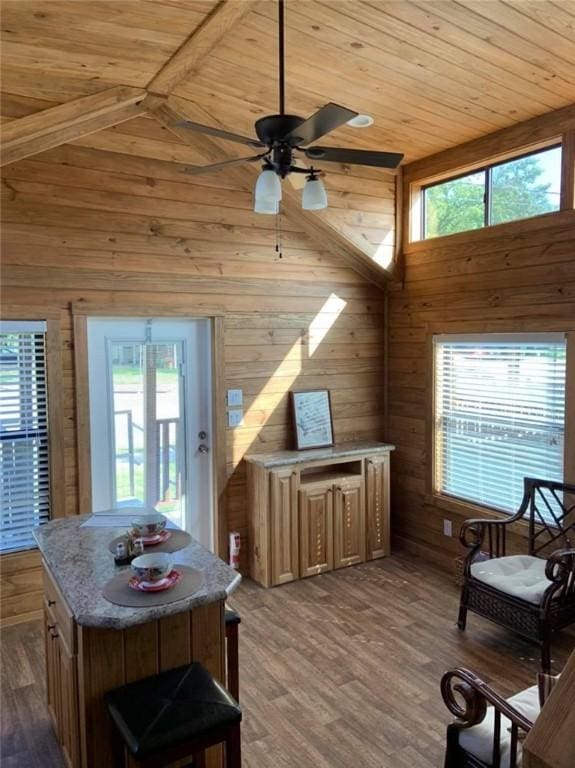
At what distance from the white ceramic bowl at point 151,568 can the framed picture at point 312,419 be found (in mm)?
2470

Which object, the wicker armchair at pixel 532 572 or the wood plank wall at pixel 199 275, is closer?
the wicker armchair at pixel 532 572

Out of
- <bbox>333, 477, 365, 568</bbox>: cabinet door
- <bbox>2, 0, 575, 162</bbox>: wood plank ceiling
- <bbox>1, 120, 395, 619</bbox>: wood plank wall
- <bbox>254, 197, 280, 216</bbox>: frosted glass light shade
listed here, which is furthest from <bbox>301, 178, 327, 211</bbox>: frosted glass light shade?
<bbox>333, 477, 365, 568</bbox>: cabinet door

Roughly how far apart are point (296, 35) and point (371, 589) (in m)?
3.50

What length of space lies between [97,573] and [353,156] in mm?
1885

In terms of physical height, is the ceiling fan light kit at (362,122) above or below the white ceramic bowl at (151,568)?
above

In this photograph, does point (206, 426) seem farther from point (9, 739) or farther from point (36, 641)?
point (9, 739)

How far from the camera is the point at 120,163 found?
3.78m

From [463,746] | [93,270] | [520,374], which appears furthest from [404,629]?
[93,270]

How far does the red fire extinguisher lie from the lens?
14.2 feet

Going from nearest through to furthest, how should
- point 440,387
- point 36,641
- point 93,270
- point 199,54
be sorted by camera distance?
point 199,54, point 36,641, point 93,270, point 440,387

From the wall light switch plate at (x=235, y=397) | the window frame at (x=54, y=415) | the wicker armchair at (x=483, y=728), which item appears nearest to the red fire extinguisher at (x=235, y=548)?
the wall light switch plate at (x=235, y=397)

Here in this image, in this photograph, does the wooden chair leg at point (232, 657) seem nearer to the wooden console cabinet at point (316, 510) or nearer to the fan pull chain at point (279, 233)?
the wooden console cabinet at point (316, 510)

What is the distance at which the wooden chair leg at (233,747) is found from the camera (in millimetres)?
1878

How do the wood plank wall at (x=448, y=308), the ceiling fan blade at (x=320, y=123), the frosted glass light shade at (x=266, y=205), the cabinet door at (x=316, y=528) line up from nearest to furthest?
the ceiling fan blade at (x=320, y=123) < the frosted glass light shade at (x=266, y=205) < the wood plank wall at (x=448, y=308) < the cabinet door at (x=316, y=528)
